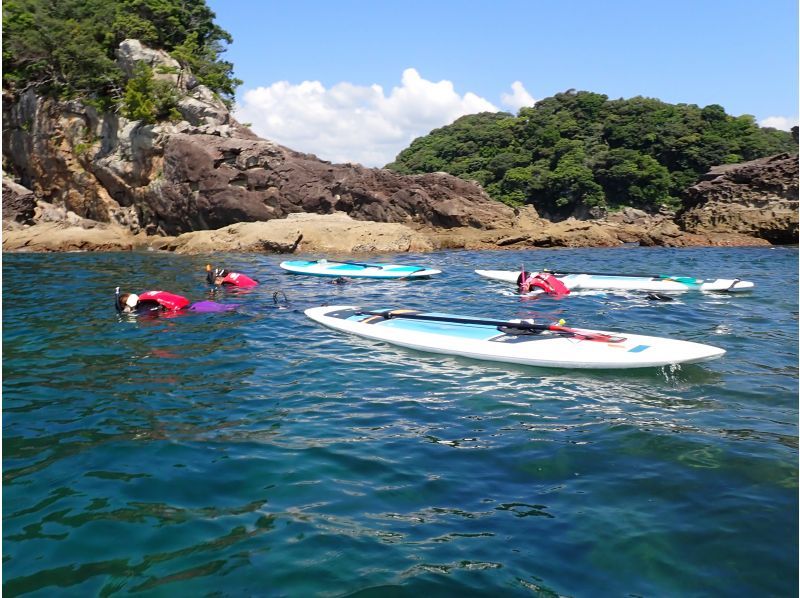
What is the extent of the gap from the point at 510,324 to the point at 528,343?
0.73 m

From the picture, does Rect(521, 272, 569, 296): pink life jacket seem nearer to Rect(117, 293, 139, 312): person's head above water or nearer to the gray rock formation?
Rect(117, 293, 139, 312): person's head above water

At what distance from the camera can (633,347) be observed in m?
8.14

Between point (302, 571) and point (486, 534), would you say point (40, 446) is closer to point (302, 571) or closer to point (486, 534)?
point (302, 571)

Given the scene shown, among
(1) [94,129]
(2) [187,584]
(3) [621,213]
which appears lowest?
(2) [187,584]

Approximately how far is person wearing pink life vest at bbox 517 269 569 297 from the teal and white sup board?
0.50 feet

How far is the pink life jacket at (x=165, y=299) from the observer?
38.1ft

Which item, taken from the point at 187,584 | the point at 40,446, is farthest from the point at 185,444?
the point at 187,584

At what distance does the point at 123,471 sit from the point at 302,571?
2.24 meters

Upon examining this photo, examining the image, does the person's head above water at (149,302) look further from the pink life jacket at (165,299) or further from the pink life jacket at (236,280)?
the pink life jacket at (236,280)

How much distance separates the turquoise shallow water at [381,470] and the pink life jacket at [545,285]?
4706 mm

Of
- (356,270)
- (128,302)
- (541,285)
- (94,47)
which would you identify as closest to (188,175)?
(94,47)

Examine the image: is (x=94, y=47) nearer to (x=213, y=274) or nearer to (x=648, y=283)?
(x=213, y=274)

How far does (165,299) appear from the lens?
38.7 ft

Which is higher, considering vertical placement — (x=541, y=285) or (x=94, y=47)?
(x=94, y=47)
